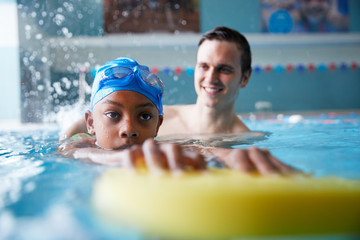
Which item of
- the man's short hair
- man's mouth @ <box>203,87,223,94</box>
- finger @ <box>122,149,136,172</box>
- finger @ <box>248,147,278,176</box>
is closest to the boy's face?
finger @ <box>122,149,136,172</box>

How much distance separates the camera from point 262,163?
3.34ft

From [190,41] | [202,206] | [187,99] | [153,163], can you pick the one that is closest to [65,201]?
[153,163]

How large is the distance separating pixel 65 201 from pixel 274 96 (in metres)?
10.4

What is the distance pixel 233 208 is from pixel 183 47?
969cm

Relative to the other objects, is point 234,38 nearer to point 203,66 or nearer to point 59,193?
point 203,66

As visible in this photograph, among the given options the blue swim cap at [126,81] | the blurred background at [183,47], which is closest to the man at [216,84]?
the blue swim cap at [126,81]

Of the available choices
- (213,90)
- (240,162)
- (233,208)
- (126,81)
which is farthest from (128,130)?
(213,90)

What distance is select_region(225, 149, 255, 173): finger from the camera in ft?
3.36

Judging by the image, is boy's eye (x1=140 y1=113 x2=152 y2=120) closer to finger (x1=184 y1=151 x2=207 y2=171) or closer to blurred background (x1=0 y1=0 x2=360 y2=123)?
finger (x1=184 y1=151 x2=207 y2=171)

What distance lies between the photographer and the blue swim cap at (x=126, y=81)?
6.16ft

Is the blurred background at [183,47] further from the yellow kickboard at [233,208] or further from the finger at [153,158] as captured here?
the yellow kickboard at [233,208]

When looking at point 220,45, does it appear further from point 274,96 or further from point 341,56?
point 341,56

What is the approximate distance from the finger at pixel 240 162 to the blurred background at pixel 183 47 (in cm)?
729

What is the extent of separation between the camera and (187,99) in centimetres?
927
